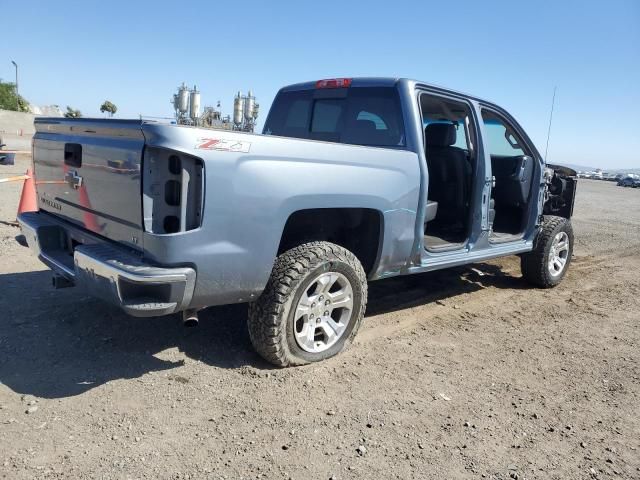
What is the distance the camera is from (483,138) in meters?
4.80

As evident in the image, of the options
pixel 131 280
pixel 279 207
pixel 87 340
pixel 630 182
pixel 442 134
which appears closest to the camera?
pixel 131 280

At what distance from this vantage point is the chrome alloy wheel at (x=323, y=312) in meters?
3.45

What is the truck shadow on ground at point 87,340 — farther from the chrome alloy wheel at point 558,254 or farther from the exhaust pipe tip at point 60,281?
the chrome alloy wheel at point 558,254

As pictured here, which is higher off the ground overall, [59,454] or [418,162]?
[418,162]

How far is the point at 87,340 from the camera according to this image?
3.71 m

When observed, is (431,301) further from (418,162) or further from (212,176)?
(212,176)

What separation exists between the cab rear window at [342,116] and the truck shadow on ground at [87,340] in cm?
162

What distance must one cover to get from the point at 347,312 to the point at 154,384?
4.49 feet

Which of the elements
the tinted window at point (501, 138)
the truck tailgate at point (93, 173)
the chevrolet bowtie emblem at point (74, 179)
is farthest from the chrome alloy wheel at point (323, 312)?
the tinted window at point (501, 138)

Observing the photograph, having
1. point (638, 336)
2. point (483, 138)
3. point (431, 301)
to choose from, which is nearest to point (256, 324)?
point (431, 301)

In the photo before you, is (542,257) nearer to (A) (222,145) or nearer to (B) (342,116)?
(B) (342,116)

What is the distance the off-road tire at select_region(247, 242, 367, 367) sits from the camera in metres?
3.24

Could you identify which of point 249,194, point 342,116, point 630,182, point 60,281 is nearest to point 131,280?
point 249,194

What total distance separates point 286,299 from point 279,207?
23.2 inches
